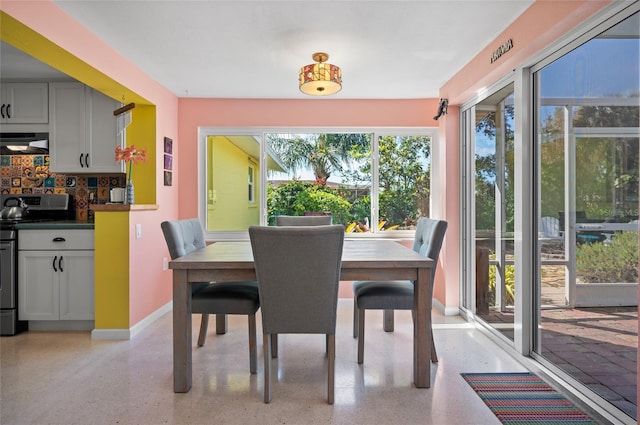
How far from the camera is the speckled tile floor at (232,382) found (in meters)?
1.96

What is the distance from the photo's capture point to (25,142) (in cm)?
343

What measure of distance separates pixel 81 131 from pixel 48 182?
2.66 feet

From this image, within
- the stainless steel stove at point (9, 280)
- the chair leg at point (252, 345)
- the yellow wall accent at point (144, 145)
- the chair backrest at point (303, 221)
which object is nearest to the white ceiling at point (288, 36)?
the yellow wall accent at point (144, 145)

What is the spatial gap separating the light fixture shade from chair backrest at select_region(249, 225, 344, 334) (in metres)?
1.14

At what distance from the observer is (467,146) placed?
3.62m

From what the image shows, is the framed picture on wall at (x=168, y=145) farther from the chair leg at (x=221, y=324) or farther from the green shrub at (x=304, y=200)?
the chair leg at (x=221, y=324)

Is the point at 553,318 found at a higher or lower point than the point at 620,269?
lower

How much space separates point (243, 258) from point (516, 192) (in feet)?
6.44

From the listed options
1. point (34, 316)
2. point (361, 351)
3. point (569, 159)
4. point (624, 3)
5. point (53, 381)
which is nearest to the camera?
point (624, 3)

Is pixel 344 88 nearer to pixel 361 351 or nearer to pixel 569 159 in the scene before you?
pixel 569 159

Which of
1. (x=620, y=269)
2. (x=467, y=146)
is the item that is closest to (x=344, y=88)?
(x=467, y=146)

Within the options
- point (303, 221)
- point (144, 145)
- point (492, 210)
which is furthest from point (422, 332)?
point (144, 145)

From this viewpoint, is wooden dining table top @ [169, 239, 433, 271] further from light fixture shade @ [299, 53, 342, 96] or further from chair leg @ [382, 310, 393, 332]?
light fixture shade @ [299, 53, 342, 96]

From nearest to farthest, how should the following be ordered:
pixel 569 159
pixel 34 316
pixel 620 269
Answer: pixel 620 269 → pixel 569 159 → pixel 34 316
